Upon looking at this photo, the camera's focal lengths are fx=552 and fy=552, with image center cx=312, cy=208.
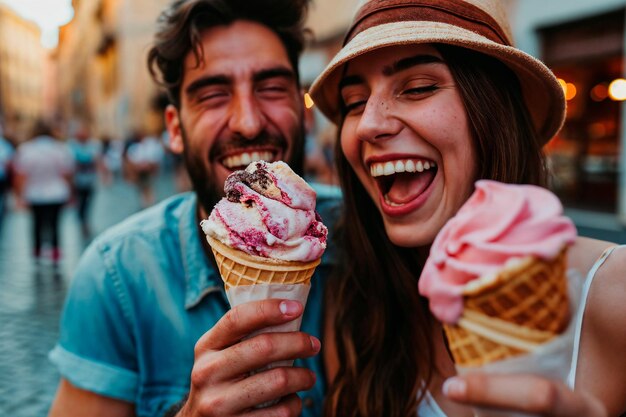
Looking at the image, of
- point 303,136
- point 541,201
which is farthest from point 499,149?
point 303,136

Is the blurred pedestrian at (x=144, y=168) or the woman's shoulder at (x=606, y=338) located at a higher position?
the woman's shoulder at (x=606, y=338)

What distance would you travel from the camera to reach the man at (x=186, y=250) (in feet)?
7.46

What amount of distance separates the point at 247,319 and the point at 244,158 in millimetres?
1004

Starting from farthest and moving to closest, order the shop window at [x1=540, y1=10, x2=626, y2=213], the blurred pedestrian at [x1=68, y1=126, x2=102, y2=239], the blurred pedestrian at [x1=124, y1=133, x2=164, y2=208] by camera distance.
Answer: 1. the blurred pedestrian at [x1=124, y1=133, x2=164, y2=208]
2. the blurred pedestrian at [x1=68, y1=126, x2=102, y2=239]
3. the shop window at [x1=540, y1=10, x2=626, y2=213]

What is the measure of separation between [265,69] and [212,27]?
0.34 meters

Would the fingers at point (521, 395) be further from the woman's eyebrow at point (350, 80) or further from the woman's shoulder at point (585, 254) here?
the woman's eyebrow at point (350, 80)

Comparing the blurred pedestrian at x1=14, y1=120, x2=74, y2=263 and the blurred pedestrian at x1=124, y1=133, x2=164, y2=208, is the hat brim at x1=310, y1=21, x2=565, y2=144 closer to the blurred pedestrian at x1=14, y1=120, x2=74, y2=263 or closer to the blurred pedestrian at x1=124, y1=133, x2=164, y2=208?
the blurred pedestrian at x1=14, y1=120, x2=74, y2=263

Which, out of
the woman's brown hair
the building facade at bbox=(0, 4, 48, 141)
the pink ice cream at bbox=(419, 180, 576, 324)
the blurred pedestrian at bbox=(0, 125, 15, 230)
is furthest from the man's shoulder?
the building facade at bbox=(0, 4, 48, 141)

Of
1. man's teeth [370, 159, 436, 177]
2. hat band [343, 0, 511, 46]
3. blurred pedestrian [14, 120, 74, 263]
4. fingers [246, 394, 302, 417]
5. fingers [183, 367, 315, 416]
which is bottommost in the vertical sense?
blurred pedestrian [14, 120, 74, 263]

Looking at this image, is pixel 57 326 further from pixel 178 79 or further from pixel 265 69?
pixel 265 69

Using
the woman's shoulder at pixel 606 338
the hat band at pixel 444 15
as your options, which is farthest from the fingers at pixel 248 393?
the hat band at pixel 444 15

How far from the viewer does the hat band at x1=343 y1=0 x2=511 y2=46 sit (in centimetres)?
189

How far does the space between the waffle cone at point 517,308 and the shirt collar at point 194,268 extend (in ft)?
4.38

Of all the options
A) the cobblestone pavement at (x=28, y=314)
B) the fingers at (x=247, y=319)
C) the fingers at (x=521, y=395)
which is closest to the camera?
the fingers at (x=521, y=395)
